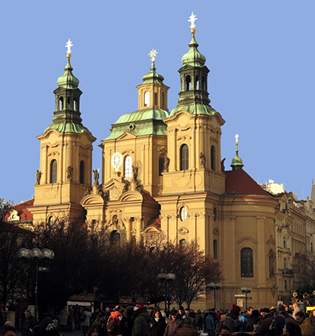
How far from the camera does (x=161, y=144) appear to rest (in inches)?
3516

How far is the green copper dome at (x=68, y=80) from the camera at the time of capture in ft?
299

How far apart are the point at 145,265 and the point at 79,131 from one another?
30.7 m

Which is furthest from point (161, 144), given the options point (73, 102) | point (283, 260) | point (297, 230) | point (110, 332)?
point (110, 332)

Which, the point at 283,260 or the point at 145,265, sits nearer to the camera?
the point at 145,265

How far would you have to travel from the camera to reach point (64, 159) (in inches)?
3516

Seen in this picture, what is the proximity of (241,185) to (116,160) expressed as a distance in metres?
16.9

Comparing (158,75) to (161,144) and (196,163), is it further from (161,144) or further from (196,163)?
(196,163)

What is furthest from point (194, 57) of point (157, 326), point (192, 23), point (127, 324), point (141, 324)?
point (141, 324)

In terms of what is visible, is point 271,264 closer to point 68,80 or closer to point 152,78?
point 152,78

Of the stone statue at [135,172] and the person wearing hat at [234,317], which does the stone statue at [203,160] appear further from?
the person wearing hat at [234,317]

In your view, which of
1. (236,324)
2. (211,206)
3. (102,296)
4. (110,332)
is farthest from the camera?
(211,206)

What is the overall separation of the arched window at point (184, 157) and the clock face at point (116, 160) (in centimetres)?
1169

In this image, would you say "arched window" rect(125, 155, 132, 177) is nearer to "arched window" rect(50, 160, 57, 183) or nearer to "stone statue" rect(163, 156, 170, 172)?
"arched window" rect(50, 160, 57, 183)

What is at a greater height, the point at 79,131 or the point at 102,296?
the point at 79,131
